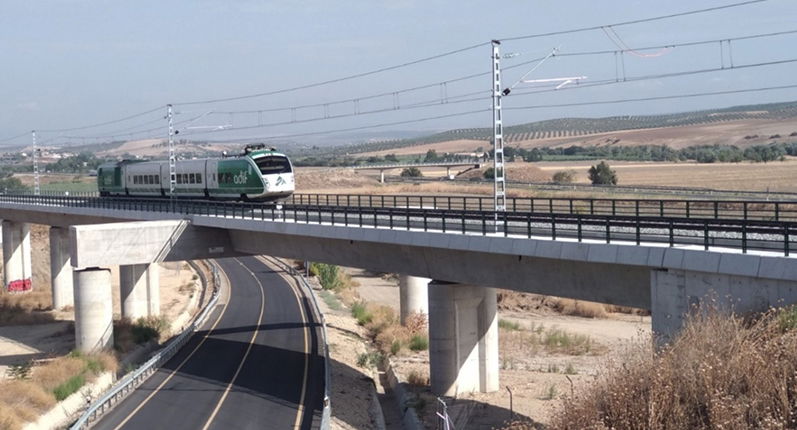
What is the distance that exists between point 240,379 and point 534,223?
11434mm

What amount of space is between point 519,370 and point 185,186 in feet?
90.7

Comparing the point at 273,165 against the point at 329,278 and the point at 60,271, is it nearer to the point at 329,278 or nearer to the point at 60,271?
the point at 329,278

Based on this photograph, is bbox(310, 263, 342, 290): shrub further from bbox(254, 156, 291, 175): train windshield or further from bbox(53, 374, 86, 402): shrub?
bbox(53, 374, 86, 402): shrub

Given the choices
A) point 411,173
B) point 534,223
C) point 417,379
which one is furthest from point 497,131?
point 411,173

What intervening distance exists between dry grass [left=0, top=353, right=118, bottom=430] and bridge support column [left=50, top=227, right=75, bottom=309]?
2672cm

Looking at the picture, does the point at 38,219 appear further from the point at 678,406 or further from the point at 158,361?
the point at 678,406

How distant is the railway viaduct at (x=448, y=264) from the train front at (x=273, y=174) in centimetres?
445

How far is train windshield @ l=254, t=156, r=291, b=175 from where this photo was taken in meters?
51.0

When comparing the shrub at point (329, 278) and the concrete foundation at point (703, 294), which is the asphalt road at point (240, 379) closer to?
the concrete foundation at point (703, 294)

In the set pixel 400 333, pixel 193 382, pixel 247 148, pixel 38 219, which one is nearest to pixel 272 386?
pixel 193 382

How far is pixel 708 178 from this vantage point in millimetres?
95062

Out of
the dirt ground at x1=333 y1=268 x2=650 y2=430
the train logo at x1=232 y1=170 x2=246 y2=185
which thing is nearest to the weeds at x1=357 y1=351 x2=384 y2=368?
the dirt ground at x1=333 y1=268 x2=650 y2=430

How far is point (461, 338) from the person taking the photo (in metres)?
32.7

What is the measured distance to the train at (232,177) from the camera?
5091cm
